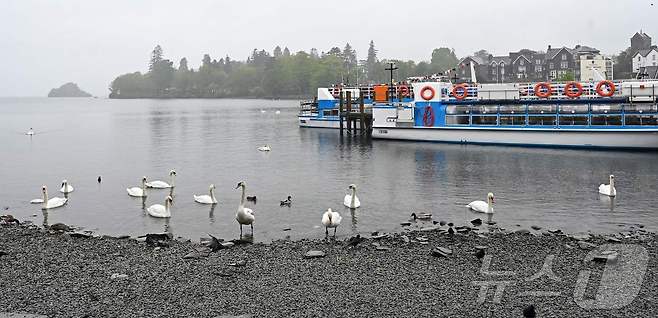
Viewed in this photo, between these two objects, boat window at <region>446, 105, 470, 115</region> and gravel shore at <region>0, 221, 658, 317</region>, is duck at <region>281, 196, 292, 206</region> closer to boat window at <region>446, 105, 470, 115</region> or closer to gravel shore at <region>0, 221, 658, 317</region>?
gravel shore at <region>0, 221, 658, 317</region>

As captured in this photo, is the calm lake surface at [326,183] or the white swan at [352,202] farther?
the white swan at [352,202]

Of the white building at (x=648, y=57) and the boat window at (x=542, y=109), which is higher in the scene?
the white building at (x=648, y=57)

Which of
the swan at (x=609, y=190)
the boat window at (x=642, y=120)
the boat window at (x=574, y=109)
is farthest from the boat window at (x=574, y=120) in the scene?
the swan at (x=609, y=190)

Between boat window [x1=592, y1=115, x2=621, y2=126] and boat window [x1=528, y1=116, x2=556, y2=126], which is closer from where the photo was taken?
boat window [x1=592, y1=115, x2=621, y2=126]

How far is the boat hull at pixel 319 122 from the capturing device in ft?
243

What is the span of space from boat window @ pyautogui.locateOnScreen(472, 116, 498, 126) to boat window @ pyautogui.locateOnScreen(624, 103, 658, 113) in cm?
1000

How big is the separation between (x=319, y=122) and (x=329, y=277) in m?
60.1

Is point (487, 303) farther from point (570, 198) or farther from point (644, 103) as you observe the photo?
point (644, 103)

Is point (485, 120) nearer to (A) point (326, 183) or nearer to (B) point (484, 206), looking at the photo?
(A) point (326, 183)

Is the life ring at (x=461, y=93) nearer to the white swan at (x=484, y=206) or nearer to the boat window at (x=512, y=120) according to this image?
the boat window at (x=512, y=120)

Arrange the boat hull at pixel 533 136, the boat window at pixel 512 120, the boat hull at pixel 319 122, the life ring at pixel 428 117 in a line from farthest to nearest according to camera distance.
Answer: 1. the boat hull at pixel 319 122
2. the life ring at pixel 428 117
3. the boat window at pixel 512 120
4. the boat hull at pixel 533 136

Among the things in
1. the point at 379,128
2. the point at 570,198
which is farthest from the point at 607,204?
the point at 379,128

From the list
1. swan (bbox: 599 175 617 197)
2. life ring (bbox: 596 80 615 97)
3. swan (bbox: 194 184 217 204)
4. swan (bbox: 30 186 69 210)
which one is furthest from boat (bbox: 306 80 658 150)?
swan (bbox: 30 186 69 210)

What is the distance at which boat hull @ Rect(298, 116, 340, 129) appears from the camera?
73.9 meters
